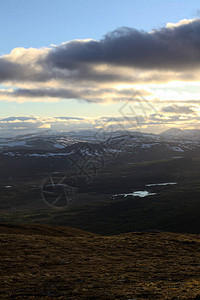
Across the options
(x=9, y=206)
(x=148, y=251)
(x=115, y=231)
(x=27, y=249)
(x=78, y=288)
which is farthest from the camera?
(x=9, y=206)

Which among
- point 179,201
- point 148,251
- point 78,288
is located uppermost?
point 78,288

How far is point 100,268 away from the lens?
1137 inches

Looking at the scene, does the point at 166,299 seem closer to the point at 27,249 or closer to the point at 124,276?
the point at 124,276

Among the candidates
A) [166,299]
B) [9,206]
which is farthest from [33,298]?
[9,206]

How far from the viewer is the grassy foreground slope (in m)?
20.7

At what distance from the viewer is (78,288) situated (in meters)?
21.9

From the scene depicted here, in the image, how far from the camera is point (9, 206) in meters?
196

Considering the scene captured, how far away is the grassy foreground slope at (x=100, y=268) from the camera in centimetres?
2069

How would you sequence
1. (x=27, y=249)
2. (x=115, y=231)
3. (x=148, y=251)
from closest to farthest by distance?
1. (x=27, y=249)
2. (x=148, y=251)
3. (x=115, y=231)

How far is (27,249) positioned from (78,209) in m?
139

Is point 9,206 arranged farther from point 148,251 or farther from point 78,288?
point 78,288

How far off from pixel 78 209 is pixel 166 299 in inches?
6214

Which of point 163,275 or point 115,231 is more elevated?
point 163,275

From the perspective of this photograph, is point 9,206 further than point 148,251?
Yes
